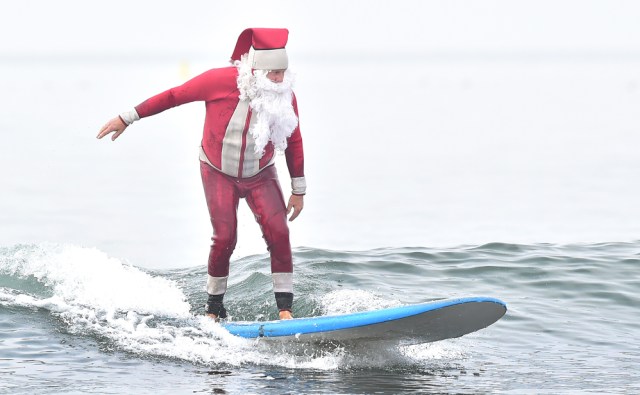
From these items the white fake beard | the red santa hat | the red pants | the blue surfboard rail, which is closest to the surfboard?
the blue surfboard rail

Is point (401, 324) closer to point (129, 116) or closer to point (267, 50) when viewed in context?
point (267, 50)

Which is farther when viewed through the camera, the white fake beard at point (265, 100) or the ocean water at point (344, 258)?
the white fake beard at point (265, 100)

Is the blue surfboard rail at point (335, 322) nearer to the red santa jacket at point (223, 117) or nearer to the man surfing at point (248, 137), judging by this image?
the man surfing at point (248, 137)

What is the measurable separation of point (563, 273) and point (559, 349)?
2.59 meters

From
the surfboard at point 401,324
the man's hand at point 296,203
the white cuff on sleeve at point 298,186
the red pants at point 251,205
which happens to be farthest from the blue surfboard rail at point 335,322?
the white cuff on sleeve at point 298,186

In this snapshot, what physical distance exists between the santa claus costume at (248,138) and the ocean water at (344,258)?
756 mm

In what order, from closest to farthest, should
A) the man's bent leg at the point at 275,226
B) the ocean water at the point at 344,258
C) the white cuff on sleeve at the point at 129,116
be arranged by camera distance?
the ocean water at the point at 344,258 → the white cuff on sleeve at the point at 129,116 → the man's bent leg at the point at 275,226

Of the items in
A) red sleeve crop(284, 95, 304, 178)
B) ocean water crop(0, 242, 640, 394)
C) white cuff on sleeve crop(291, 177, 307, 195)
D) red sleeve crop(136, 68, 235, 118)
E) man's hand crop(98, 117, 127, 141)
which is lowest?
ocean water crop(0, 242, 640, 394)

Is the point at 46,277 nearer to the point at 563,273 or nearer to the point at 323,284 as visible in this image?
the point at 323,284

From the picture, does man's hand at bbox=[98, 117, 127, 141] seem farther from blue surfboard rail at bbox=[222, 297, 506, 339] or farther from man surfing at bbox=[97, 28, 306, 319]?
blue surfboard rail at bbox=[222, 297, 506, 339]

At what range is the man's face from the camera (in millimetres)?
8484

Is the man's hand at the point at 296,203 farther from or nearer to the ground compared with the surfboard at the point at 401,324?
farther from the ground

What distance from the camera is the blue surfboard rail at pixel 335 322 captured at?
7727mm

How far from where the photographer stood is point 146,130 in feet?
118
